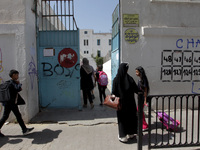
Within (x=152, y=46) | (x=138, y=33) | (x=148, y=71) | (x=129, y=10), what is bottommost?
(x=148, y=71)

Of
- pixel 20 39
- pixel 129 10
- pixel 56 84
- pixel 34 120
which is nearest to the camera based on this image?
pixel 20 39

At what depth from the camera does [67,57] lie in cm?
554

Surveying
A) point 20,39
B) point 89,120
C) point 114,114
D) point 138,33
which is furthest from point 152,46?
point 20,39

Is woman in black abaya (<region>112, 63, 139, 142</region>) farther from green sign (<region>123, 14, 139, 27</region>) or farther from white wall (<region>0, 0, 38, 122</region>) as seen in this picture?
white wall (<region>0, 0, 38, 122</region>)

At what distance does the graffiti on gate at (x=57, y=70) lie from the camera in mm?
5543

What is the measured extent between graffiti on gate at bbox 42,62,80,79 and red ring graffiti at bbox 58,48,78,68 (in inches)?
4.6

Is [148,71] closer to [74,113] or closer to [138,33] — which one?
[138,33]

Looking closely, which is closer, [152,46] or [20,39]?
[20,39]

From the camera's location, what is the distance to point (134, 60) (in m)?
5.32

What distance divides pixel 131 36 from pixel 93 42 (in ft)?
159

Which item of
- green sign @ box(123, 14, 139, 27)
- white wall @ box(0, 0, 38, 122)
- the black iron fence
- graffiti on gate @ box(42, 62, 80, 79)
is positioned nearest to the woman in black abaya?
the black iron fence

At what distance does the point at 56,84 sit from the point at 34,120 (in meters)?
1.31

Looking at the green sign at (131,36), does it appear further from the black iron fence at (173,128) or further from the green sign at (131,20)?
the black iron fence at (173,128)

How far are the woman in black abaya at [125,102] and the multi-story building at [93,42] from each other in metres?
48.8
